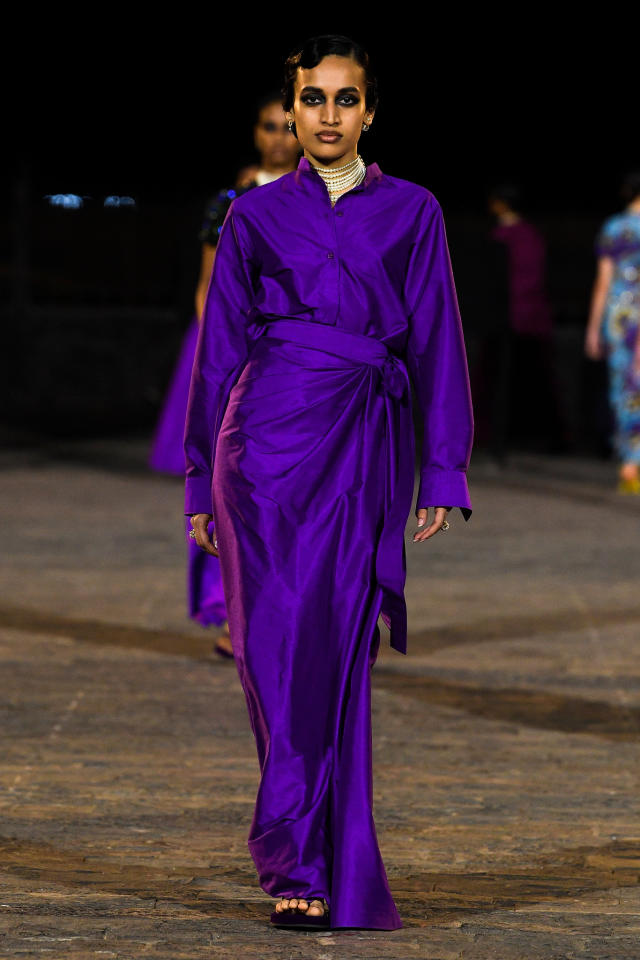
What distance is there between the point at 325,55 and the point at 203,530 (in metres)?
0.97

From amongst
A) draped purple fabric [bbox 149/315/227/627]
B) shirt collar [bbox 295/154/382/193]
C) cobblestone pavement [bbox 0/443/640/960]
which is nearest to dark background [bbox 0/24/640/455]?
cobblestone pavement [bbox 0/443/640/960]

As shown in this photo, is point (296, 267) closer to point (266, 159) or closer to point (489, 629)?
point (266, 159)

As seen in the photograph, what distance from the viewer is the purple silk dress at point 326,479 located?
11.9ft

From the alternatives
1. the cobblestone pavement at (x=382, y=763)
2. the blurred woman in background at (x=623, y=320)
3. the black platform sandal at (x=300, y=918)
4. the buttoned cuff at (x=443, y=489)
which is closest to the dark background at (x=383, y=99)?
A: the blurred woman in background at (x=623, y=320)

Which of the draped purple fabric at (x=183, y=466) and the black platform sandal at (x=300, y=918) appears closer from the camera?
the black platform sandal at (x=300, y=918)

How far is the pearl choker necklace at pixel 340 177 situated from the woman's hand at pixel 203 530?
0.68 m

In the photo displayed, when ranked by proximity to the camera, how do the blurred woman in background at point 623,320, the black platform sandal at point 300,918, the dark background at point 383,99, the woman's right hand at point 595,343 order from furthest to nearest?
the dark background at point 383,99
the woman's right hand at point 595,343
the blurred woman in background at point 623,320
the black platform sandal at point 300,918

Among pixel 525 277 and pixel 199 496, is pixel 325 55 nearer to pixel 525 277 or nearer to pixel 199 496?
pixel 199 496

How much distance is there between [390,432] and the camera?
3.71 m

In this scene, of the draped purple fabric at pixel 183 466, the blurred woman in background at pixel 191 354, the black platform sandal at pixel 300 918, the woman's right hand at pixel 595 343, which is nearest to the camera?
the black platform sandal at pixel 300 918

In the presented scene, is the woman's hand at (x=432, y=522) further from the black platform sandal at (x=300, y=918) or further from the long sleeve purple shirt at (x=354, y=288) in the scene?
the black platform sandal at (x=300, y=918)

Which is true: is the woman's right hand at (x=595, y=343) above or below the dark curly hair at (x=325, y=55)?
below

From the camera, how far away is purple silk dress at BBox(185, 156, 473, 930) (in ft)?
11.9

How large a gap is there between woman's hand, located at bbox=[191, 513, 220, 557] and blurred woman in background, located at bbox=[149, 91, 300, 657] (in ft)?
5.77
